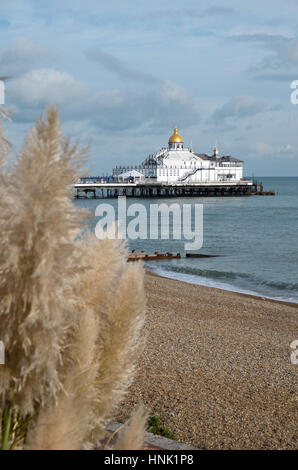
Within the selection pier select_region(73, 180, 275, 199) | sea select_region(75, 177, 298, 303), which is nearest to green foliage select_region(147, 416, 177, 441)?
sea select_region(75, 177, 298, 303)

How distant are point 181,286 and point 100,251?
629 inches

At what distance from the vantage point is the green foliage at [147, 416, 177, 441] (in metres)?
4.91

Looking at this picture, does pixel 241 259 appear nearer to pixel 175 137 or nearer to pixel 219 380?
pixel 219 380

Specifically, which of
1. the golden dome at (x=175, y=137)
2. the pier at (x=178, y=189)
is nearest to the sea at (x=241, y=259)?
the pier at (x=178, y=189)

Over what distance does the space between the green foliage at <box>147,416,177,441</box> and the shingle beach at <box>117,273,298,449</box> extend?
0.40 ft

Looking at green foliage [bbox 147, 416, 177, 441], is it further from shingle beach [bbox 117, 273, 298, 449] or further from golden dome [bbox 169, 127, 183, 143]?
golden dome [bbox 169, 127, 183, 143]

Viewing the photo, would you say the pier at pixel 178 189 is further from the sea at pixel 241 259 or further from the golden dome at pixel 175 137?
the sea at pixel 241 259

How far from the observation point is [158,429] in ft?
16.5

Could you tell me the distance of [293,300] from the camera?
56.0 ft

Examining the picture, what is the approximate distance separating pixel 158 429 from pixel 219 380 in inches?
77.1
